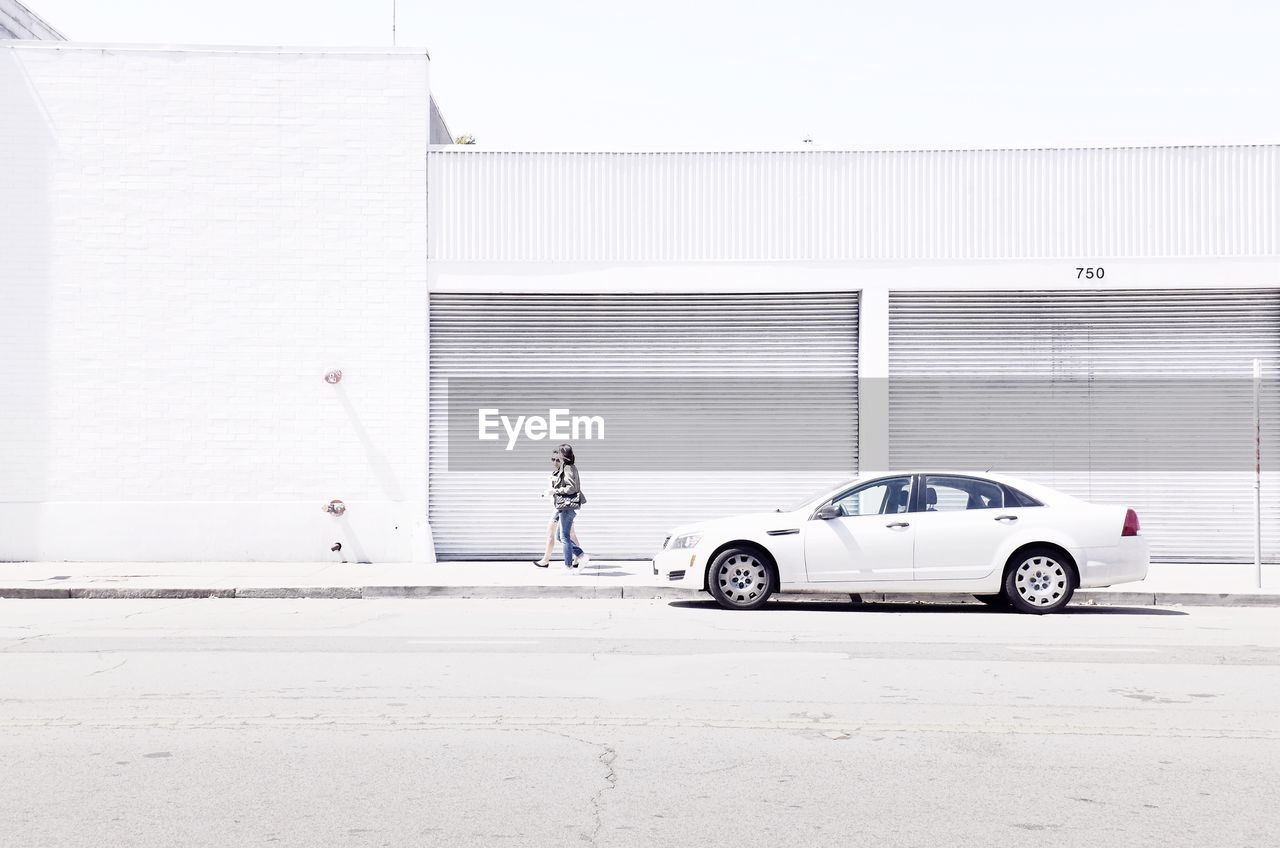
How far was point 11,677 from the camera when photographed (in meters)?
8.71

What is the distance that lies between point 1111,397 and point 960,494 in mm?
6144

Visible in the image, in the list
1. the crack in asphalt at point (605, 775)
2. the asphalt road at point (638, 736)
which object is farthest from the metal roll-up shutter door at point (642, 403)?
the crack in asphalt at point (605, 775)

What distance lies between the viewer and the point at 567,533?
16594mm

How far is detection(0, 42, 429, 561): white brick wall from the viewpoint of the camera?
58.6 ft

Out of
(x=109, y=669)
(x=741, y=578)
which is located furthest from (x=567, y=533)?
(x=109, y=669)

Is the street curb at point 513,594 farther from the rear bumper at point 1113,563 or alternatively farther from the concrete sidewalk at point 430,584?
the rear bumper at point 1113,563

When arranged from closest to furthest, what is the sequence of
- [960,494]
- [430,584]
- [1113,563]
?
1. [1113,563]
2. [960,494]
3. [430,584]

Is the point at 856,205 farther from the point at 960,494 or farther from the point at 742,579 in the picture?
the point at 742,579

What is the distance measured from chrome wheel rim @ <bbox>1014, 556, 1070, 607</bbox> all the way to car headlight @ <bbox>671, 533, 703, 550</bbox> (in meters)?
3.33

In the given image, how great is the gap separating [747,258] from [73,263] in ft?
31.9

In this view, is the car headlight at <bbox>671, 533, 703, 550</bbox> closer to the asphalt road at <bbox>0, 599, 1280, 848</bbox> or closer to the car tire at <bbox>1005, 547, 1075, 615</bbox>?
the asphalt road at <bbox>0, 599, 1280, 848</bbox>

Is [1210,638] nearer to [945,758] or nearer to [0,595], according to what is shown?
[945,758]

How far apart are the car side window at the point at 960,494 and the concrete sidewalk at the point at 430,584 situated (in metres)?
1.56

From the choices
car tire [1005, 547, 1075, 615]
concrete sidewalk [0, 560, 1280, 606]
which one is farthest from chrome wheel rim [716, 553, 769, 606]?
car tire [1005, 547, 1075, 615]
